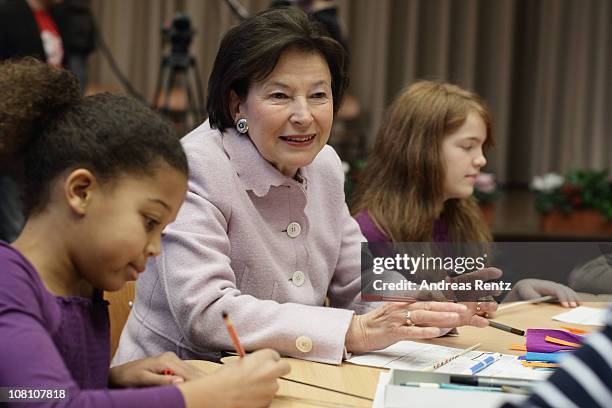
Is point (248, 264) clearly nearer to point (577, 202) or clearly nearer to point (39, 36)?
point (39, 36)

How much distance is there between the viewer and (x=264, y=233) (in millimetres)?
1657

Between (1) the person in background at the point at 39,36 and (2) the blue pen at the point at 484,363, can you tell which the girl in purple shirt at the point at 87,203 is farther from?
(1) the person in background at the point at 39,36

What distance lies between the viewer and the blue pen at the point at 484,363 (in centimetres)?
136

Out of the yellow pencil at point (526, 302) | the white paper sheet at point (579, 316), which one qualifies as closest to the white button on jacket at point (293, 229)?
the yellow pencil at point (526, 302)

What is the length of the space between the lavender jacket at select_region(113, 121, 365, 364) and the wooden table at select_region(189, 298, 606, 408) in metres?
0.05

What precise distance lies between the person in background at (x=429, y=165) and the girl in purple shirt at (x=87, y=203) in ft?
3.82

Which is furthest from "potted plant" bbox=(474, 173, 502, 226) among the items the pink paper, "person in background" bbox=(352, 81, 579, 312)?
the pink paper

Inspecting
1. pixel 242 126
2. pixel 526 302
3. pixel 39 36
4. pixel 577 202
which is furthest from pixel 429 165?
pixel 577 202

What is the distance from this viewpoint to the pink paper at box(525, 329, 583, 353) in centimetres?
146

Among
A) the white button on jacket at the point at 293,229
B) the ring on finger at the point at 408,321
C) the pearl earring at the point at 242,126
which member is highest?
the pearl earring at the point at 242,126

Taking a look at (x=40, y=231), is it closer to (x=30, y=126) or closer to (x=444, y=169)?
(x=30, y=126)

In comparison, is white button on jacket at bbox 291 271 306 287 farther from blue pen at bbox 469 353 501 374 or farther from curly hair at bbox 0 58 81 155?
curly hair at bbox 0 58 81 155

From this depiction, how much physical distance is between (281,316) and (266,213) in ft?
0.94

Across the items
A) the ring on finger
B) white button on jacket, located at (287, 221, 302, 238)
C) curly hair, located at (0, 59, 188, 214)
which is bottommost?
the ring on finger
